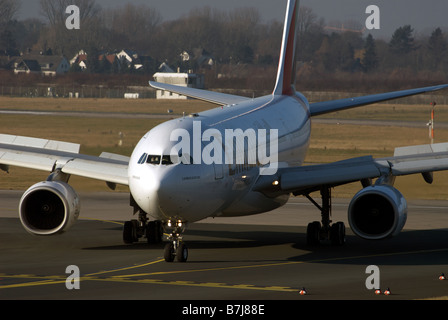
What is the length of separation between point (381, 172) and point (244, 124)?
4.73 metres

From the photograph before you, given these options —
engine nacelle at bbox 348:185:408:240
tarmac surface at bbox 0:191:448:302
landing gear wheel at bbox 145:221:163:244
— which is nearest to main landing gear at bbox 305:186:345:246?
tarmac surface at bbox 0:191:448:302

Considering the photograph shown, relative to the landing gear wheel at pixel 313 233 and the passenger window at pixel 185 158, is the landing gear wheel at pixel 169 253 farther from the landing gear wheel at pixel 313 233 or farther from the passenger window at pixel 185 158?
the landing gear wheel at pixel 313 233

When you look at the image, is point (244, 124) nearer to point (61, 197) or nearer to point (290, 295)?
point (61, 197)

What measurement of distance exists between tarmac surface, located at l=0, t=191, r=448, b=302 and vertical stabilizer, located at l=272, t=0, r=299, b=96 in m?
5.83

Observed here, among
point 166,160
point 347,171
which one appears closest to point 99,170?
point 166,160

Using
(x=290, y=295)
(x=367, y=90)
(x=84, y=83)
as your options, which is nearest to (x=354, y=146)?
(x=290, y=295)

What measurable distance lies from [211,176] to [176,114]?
90083mm

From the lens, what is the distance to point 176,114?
116 m

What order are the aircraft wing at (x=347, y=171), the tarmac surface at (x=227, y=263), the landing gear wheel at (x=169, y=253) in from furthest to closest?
the aircraft wing at (x=347, y=171) < the landing gear wheel at (x=169, y=253) < the tarmac surface at (x=227, y=263)

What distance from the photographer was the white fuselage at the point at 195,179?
24797mm

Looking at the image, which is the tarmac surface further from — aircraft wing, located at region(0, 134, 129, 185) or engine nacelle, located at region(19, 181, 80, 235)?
aircraft wing, located at region(0, 134, 129, 185)

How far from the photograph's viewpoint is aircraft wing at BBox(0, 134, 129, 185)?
1210 inches

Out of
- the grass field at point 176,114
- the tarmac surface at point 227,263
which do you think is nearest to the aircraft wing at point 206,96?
the tarmac surface at point 227,263

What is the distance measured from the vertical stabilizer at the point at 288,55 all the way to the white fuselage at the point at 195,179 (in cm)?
832
